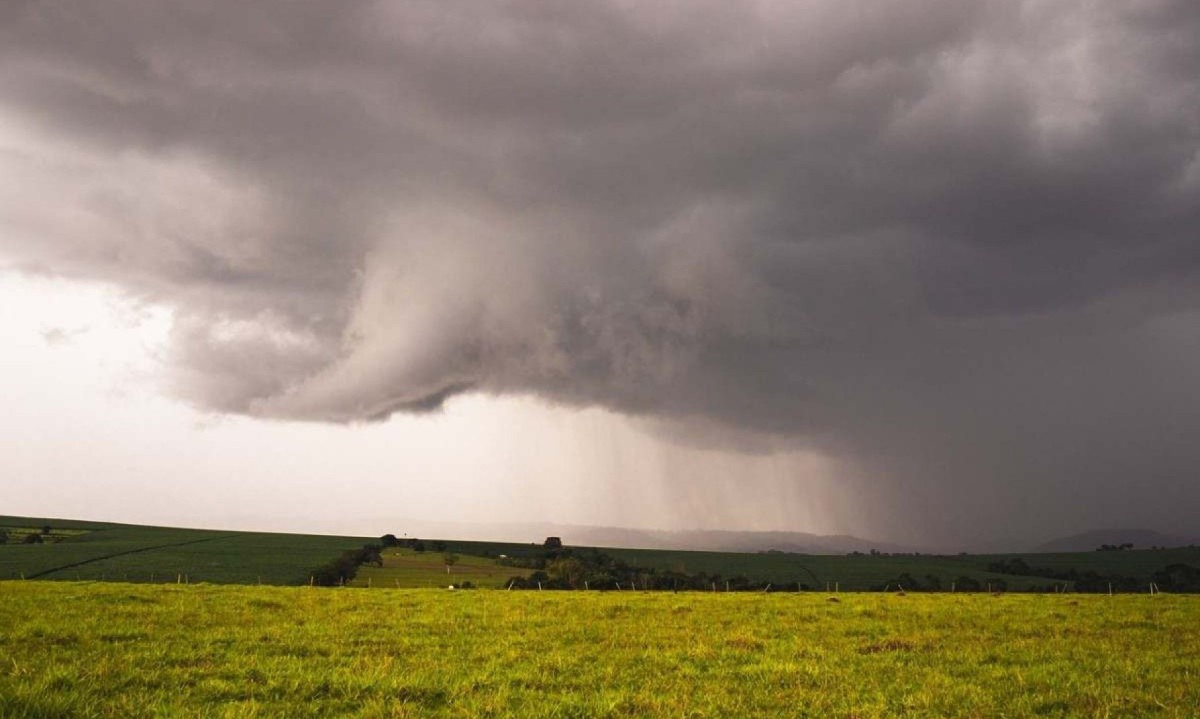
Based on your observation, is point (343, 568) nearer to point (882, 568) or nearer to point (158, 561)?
point (158, 561)

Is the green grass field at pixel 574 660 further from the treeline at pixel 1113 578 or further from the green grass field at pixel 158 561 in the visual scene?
the treeline at pixel 1113 578

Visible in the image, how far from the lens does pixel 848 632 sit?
24609mm

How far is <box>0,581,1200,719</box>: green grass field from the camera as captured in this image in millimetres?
12695

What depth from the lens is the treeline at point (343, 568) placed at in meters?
89.4

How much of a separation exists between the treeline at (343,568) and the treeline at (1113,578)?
105 metres

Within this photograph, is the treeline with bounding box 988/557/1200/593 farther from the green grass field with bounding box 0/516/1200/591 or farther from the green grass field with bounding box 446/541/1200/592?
the green grass field with bounding box 0/516/1200/591

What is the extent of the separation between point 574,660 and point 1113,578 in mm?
160095

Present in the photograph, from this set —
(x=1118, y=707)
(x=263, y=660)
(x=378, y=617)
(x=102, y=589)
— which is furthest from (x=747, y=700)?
(x=102, y=589)

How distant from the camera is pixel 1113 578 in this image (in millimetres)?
135875

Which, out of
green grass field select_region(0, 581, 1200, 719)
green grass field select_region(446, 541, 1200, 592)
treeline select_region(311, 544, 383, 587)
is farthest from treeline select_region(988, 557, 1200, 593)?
treeline select_region(311, 544, 383, 587)

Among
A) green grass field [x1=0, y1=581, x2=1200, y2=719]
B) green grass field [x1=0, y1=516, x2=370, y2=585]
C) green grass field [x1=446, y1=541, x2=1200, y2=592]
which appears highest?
green grass field [x1=0, y1=581, x2=1200, y2=719]

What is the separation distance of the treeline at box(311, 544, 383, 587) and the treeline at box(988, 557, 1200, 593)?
345ft

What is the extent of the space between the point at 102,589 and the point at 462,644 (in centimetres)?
2510

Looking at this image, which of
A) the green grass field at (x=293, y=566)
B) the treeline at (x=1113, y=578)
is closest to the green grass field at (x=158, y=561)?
the green grass field at (x=293, y=566)
